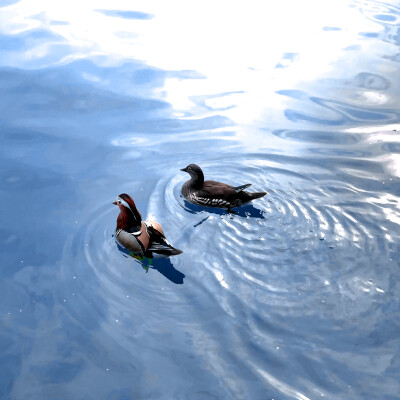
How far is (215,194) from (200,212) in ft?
1.25

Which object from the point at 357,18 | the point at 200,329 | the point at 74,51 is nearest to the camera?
the point at 200,329

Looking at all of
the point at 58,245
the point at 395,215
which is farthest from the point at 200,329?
the point at 395,215

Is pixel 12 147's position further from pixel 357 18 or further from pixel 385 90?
pixel 357 18

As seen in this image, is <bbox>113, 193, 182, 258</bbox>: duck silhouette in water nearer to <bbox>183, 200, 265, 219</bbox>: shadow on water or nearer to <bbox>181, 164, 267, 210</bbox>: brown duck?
<bbox>183, 200, 265, 219</bbox>: shadow on water

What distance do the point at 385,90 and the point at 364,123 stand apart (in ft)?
6.15

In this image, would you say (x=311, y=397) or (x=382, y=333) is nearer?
(x=311, y=397)

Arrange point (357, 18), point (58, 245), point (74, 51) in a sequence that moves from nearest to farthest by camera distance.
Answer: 1. point (58, 245)
2. point (74, 51)
3. point (357, 18)

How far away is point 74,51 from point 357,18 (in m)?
9.12

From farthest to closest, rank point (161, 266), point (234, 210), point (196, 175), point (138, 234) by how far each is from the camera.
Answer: point (196, 175), point (234, 210), point (161, 266), point (138, 234)

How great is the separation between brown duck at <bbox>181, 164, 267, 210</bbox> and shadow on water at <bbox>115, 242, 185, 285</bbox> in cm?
142

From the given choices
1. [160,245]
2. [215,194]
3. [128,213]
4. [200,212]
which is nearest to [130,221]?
[128,213]

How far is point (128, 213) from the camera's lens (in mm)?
7199

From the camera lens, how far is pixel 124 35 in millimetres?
14680

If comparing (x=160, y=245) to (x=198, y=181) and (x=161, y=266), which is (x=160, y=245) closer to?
(x=161, y=266)
